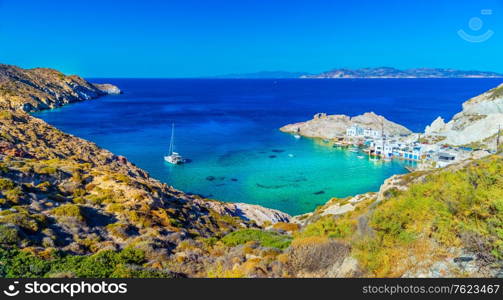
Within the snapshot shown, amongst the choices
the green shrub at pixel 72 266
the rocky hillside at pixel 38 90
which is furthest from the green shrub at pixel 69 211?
the rocky hillside at pixel 38 90

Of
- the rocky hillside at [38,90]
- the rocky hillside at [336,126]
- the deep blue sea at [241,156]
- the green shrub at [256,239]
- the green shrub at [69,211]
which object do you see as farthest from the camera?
the rocky hillside at [38,90]

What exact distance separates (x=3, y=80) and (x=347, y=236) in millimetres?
133062

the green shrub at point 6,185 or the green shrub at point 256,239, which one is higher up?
the green shrub at point 6,185

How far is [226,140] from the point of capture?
7012 centimetres

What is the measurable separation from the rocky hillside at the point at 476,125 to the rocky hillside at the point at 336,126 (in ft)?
25.9

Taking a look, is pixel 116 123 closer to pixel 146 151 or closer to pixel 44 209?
pixel 146 151

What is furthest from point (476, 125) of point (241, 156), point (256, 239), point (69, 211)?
point (69, 211)

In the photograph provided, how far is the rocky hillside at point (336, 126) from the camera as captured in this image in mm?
75750

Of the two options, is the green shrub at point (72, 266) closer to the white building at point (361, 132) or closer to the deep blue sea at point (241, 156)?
the deep blue sea at point (241, 156)

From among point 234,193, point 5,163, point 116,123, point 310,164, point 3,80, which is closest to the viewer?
point 5,163

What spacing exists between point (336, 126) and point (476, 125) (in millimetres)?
25982

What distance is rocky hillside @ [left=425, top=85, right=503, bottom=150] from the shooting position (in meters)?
57.4

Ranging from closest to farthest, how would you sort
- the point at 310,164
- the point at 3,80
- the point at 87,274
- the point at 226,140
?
the point at 87,274, the point at 310,164, the point at 226,140, the point at 3,80

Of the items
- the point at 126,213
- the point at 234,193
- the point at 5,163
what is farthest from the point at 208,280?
the point at 234,193
